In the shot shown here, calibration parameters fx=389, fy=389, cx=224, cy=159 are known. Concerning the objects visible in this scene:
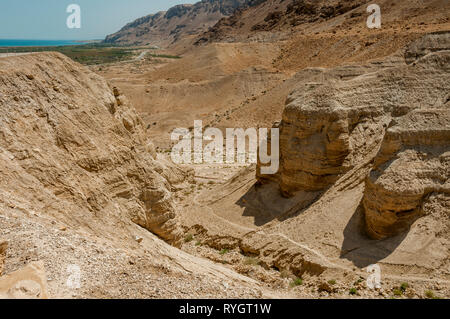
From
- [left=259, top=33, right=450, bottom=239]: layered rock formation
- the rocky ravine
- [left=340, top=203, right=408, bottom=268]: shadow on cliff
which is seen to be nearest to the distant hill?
[left=259, top=33, right=450, bottom=239]: layered rock formation

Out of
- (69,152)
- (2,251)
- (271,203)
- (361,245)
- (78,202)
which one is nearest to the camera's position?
(2,251)

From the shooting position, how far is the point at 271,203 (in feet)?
43.0

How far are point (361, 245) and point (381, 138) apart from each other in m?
3.49

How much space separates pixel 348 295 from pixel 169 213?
4.72 metres

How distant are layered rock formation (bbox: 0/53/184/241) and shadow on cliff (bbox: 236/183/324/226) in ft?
11.7

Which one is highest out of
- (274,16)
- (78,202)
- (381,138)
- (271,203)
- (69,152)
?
(274,16)

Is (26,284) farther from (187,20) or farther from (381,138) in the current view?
(187,20)

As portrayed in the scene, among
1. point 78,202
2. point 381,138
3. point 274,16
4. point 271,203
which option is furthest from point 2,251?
point 274,16

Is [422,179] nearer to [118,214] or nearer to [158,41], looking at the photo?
[118,214]

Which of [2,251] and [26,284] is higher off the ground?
[2,251]

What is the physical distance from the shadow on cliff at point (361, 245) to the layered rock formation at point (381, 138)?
22 cm

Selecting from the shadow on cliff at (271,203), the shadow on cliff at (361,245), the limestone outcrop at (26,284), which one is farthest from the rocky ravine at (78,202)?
the shadow on cliff at (271,203)

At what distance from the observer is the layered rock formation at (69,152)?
7.22 metres

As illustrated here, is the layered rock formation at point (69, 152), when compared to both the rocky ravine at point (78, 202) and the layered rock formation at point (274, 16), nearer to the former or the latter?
the rocky ravine at point (78, 202)
